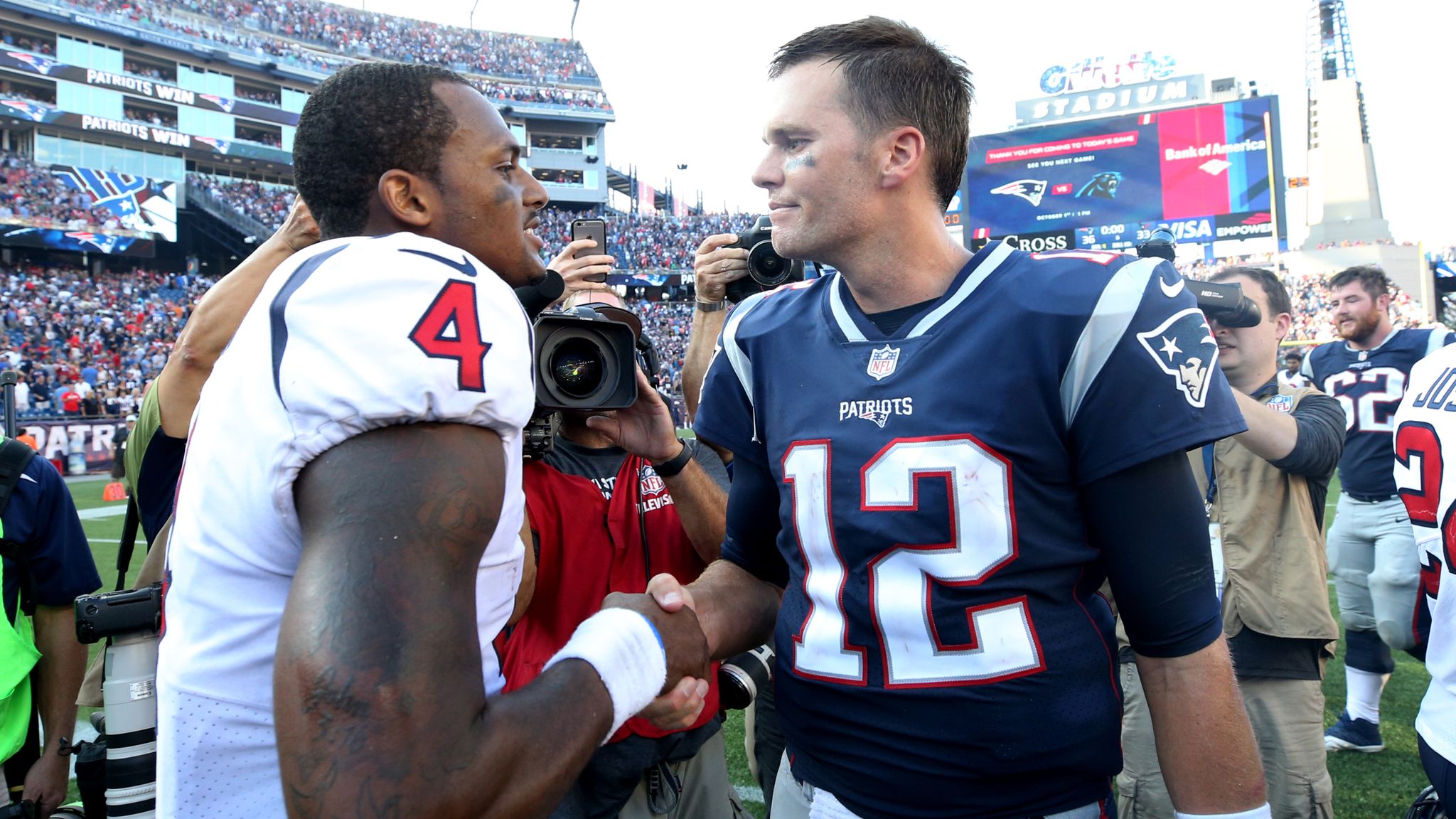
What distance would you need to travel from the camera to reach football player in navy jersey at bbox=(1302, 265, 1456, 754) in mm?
4461

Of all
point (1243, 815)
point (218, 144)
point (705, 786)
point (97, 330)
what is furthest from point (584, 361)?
point (218, 144)

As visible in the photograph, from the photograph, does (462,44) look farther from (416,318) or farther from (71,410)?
(416,318)

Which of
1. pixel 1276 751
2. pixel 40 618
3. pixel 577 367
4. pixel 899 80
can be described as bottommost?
pixel 1276 751

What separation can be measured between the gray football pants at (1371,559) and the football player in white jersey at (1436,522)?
8.47 ft

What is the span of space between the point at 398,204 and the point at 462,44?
5340cm

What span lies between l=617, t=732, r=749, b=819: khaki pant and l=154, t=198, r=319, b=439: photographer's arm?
1.74 meters

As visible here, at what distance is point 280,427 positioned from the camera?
1.06m

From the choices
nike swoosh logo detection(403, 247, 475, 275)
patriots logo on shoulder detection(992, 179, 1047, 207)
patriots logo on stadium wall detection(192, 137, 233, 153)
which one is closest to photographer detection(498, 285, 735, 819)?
nike swoosh logo detection(403, 247, 475, 275)

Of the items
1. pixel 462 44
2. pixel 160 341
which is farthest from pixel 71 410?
pixel 462 44

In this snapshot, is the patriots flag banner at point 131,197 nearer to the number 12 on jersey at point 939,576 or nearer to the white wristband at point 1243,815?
the number 12 on jersey at point 939,576

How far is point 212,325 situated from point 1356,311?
6.15 metres

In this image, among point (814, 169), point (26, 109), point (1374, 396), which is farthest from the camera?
point (26, 109)

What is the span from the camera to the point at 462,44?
49469 mm

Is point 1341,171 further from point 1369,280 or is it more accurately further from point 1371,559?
point 1371,559
